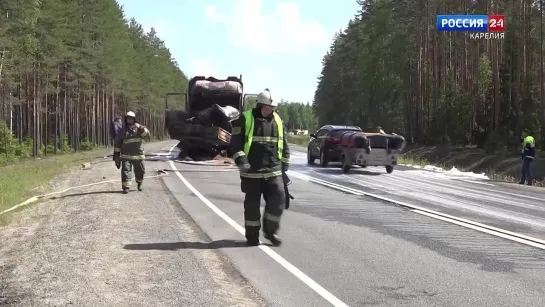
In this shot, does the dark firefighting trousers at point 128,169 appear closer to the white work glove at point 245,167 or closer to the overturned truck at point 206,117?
the white work glove at point 245,167

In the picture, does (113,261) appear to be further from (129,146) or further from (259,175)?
(129,146)

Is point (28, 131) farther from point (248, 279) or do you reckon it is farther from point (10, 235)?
point (248, 279)

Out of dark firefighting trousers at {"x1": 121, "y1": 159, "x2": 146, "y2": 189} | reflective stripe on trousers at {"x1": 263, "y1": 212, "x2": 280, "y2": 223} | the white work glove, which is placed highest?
the white work glove

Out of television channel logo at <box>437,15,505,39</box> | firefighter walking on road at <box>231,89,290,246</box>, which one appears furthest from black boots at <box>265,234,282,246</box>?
television channel logo at <box>437,15,505,39</box>

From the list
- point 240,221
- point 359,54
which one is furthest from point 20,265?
point 359,54

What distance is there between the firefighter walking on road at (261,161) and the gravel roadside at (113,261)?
0.78m

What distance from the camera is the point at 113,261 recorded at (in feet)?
22.4

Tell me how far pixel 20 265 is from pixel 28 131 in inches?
2168

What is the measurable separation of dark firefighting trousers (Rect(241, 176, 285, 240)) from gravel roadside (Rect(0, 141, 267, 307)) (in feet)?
1.98

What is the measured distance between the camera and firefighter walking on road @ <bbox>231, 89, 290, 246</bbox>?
7746mm

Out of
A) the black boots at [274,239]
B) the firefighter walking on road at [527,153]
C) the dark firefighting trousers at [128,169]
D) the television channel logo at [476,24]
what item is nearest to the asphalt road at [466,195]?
the firefighter walking on road at [527,153]

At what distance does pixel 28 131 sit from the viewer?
57.4m

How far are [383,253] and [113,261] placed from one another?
3.32 meters

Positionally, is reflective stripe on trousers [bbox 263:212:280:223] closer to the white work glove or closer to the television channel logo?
the white work glove
